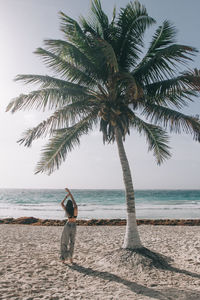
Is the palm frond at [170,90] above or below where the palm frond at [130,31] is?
below

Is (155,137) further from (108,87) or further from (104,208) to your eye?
(104,208)

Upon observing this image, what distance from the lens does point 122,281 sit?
533 cm

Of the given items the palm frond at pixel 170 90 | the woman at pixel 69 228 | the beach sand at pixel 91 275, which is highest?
the palm frond at pixel 170 90

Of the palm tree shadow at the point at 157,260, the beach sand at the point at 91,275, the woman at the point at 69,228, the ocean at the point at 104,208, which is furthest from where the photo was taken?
the ocean at the point at 104,208

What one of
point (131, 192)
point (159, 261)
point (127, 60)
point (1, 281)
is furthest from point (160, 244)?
point (127, 60)

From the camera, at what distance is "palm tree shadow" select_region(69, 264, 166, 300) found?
14.9 feet

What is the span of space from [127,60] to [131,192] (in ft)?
13.9

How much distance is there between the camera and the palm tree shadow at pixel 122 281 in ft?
14.9

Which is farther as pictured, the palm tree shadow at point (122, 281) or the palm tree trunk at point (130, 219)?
the palm tree trunk at point (130, 219)

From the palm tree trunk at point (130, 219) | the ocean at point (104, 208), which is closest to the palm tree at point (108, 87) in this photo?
the palm tree trunk at point (130, 219)

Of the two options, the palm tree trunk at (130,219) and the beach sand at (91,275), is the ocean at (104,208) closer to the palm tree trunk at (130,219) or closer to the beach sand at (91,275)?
the beach sand at (91,275)

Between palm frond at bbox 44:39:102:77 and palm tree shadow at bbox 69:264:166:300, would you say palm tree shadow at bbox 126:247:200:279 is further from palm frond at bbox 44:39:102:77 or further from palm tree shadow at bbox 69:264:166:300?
palm frond at bbox 44:39:102:77

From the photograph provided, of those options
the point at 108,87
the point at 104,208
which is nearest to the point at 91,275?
the point at 108,87

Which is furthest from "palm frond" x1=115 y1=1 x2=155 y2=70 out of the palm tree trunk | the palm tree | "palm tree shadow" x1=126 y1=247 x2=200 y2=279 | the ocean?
the ocean
